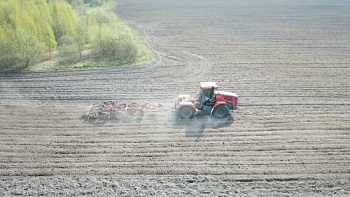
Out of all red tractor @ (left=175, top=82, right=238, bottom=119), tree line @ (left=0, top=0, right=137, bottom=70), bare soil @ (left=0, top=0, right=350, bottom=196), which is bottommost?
bare soil @ (left=0, top=0, right=350, bottom=196)

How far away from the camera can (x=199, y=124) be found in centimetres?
1723

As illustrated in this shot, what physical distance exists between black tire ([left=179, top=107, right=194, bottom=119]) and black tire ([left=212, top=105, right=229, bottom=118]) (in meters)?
1.12

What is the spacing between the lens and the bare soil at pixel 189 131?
1280 centimetres

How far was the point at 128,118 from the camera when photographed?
17891 mm

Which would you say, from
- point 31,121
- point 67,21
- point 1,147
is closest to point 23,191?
point 1,147

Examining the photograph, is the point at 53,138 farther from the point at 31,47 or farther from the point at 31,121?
the point at 31,47

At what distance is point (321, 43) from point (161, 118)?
22.4 m

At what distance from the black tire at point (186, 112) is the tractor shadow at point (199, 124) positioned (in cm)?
20

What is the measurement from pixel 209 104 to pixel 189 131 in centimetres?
197

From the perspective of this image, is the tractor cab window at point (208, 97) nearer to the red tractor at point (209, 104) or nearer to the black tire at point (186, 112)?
the red tractor at point (209, 104)

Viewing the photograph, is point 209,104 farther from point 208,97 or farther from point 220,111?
point 220,111

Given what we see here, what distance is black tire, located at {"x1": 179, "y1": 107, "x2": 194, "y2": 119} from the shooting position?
17.4m

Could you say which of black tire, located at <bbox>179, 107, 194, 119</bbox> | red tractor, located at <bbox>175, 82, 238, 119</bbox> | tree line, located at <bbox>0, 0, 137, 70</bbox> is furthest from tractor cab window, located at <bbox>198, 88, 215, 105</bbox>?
tree line, located at <bbox>0, 0, 137, 70</bbox>

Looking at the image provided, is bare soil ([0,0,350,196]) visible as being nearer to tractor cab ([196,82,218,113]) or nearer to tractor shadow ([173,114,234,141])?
tractor shadow ([173,114,234,141])
